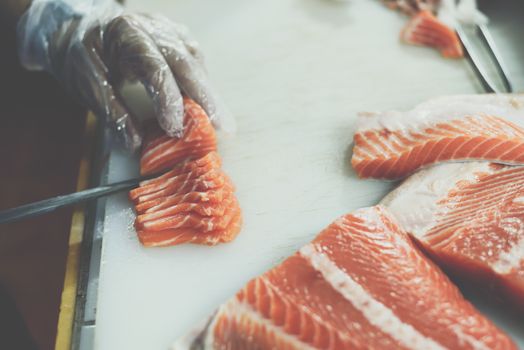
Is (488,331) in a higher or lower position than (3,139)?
higher

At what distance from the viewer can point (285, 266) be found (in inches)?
80.0

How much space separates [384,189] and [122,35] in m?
1.54

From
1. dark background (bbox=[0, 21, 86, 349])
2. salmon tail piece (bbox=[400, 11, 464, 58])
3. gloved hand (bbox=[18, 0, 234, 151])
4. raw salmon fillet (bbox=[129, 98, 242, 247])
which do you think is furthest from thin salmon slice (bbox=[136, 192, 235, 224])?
salmon tail piece (bbox=[400, 11, 464, 58])

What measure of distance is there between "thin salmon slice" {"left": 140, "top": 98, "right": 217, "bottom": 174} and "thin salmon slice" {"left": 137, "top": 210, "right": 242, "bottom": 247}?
36cm

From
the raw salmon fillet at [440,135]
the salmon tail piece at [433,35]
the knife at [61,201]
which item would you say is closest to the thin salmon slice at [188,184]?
the knife at [61,201]

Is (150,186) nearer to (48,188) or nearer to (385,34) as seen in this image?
(48,188)

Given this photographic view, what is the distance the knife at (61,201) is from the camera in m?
2.12

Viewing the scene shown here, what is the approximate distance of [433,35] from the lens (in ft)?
10.7

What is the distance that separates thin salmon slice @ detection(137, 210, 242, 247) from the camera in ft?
7.47

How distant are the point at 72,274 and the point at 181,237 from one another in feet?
1.61

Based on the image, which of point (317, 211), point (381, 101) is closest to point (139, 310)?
point (317, 211)

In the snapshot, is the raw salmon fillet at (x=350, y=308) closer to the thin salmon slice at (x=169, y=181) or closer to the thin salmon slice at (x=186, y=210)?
the thin salmon slice at (x=186, y=210)

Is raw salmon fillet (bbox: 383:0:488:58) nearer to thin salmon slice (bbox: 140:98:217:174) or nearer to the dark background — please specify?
thin salmon slice (bbox: 140:98:217:174)

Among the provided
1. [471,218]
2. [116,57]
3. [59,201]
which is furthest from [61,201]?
[471,218]
